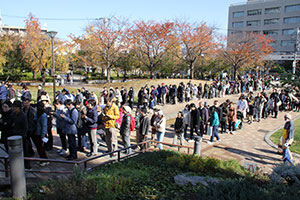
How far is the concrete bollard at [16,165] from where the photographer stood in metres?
3.80

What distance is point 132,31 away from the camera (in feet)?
97.0

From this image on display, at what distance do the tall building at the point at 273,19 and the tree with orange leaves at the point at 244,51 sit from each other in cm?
2173

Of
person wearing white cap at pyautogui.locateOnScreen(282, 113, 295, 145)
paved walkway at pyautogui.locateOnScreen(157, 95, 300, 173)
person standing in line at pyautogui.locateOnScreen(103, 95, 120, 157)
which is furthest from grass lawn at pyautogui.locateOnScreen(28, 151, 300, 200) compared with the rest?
person wearing white cap at pyautogui.locateOnScreen(282, 113, 295, 145)

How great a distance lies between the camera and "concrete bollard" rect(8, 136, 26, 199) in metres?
3.80

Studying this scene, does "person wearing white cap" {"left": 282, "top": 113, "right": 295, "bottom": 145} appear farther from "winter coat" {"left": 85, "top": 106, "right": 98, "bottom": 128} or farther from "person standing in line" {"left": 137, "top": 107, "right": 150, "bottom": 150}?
"winter coat" {"left": 85, "top": 106, "right": 98, "bottom": 128}

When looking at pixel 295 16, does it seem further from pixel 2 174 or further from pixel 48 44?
pixel 2 174

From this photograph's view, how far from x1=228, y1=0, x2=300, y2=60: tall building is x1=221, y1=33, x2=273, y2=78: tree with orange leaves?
21735 mm

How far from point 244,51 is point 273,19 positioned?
124ft

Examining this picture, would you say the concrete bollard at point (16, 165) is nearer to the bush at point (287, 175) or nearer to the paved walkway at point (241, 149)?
the paved walkway at point (241, 149)

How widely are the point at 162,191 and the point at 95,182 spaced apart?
138 cm

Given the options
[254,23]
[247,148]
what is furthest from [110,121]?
[254,23]

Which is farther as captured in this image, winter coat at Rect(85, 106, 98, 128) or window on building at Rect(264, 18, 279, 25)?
window on building at Rect(264, 18, 279, 25)

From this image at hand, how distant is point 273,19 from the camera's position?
61656 millimetres

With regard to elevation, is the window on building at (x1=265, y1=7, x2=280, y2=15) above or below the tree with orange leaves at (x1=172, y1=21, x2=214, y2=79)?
above
